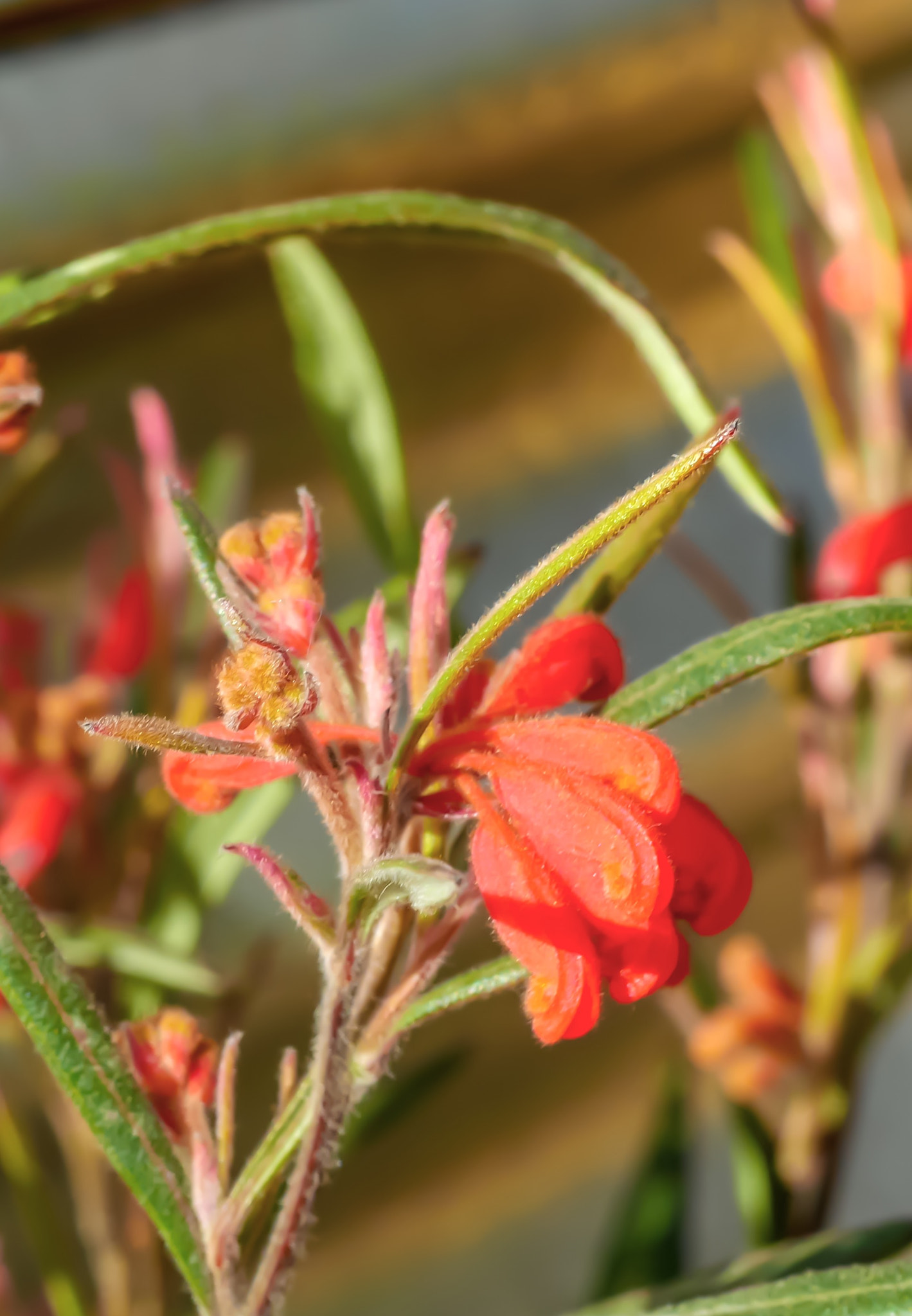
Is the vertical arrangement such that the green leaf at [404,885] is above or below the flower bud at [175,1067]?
above

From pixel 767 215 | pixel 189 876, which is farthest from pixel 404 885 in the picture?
pixel 767 215

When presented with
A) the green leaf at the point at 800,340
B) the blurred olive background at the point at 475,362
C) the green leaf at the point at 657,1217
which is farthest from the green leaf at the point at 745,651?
the blurred olive background at the point at 475,362

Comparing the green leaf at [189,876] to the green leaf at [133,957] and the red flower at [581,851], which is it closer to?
the green leaf at [133,957]

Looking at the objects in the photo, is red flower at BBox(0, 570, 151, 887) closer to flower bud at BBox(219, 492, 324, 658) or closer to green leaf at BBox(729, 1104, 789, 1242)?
flower bud at BBox(219, 492, 324, 658)

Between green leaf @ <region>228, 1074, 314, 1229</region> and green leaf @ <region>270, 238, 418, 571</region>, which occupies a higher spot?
green leaf @ <region>270, 238, 418, 571</region>

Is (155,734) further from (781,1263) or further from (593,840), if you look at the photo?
(781,1263)

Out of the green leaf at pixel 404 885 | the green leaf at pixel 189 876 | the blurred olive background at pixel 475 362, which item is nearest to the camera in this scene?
the green leaf at pixel 404 885

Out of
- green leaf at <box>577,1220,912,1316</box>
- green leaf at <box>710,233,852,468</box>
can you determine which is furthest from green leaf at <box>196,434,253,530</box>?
green leaf at <box>577,1220,912,1316</box>
